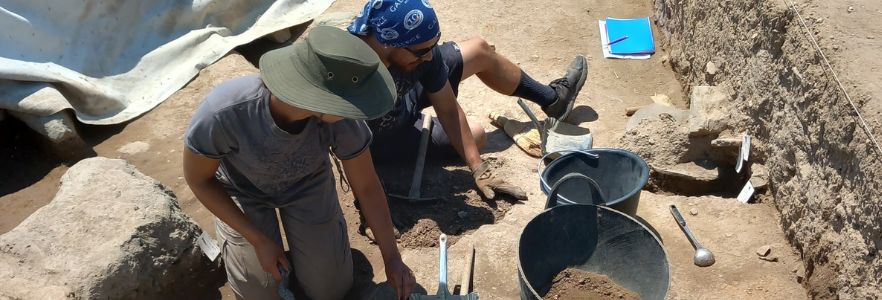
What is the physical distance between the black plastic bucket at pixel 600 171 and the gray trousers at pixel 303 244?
1.08 meters

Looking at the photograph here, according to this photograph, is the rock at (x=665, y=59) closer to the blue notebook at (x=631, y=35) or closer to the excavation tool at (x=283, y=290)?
the blue notebook at (x=631, y=35)

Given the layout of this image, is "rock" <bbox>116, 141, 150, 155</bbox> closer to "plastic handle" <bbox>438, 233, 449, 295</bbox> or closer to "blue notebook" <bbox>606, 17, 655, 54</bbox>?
"plastic handle" <bbox>438, 233, 449, 295</bbox>

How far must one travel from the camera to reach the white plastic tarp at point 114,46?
16.3 feet

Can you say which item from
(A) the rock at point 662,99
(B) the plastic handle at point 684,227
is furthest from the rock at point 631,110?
(B) the plastic handle at point 684,227

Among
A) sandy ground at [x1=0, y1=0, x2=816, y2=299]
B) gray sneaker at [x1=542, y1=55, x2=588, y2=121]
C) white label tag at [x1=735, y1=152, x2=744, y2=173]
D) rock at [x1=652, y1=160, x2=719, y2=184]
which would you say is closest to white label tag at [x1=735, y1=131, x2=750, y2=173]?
white label tag at [x1=735, y1=152, x2=744, y2=173]

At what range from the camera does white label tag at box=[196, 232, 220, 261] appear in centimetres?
394

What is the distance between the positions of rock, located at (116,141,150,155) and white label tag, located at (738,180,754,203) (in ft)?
11.7

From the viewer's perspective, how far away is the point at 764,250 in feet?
12.8

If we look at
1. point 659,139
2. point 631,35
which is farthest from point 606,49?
point 659,139

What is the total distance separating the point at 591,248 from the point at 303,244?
1336 mm

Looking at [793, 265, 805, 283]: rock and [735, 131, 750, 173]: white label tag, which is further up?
[735, 131, 750, 173]: white label tag

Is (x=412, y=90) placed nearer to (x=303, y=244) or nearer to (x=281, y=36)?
(x=303, y=244)

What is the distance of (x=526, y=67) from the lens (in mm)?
5664

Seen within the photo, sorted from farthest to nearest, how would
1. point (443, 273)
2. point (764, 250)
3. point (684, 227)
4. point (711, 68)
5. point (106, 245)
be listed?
point (711, 68)
point (684, 227)
point (764, 250)
point (106, 245)
point (443, 273)
